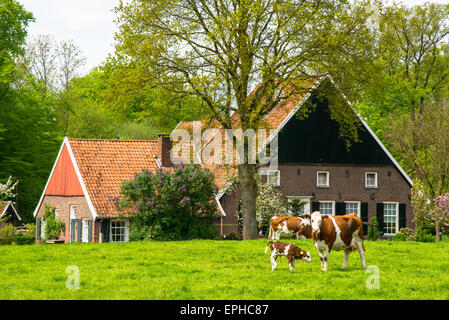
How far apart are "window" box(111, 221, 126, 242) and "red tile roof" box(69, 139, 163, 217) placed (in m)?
0.94

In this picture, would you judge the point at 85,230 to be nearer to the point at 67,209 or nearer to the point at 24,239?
the point at 67,209

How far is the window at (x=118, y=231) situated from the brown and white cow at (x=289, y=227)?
937 cm

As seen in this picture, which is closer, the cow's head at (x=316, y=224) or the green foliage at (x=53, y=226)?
the cow's head at (x=316, y=224)

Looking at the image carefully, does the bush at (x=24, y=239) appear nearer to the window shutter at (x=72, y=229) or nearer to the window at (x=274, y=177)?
the window shutter at (x=72, y=229)

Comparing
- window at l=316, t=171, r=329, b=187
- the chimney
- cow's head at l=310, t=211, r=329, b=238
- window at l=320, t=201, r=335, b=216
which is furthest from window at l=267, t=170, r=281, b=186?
cow's head at l=310, t=211, r=329, b=238

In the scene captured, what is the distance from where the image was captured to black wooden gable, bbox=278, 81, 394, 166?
123ft

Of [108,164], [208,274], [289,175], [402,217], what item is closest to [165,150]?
[108,164]

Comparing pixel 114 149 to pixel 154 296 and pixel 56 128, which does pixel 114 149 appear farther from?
pixel 154 296

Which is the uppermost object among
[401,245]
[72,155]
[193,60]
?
[193,60]

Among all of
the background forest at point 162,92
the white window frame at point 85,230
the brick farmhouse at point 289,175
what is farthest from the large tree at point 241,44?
the white window frame at point 85,230

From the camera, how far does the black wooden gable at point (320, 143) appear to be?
37625 mm

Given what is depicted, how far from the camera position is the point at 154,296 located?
12141 mm
